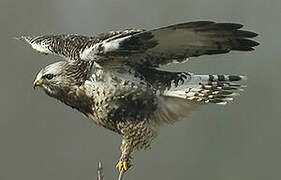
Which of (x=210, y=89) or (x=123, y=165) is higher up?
(x=210, y=89)

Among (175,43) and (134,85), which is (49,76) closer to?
(134,85)

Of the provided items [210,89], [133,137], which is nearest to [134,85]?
[133,137]

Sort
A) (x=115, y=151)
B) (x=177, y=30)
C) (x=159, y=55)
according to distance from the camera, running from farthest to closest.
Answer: (x=115, y=151) < (x=159, y=55) < (x=177, y=30)

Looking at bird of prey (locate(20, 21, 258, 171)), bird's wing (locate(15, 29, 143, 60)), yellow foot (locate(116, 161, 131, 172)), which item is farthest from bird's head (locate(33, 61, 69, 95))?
yellow foot (locate(116, 161, 131, 172))

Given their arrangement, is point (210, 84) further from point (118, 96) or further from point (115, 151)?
point (115, 151)

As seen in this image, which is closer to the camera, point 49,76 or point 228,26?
point 228,26

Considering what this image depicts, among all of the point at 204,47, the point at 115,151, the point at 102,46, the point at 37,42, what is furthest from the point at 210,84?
the point at 115,151
